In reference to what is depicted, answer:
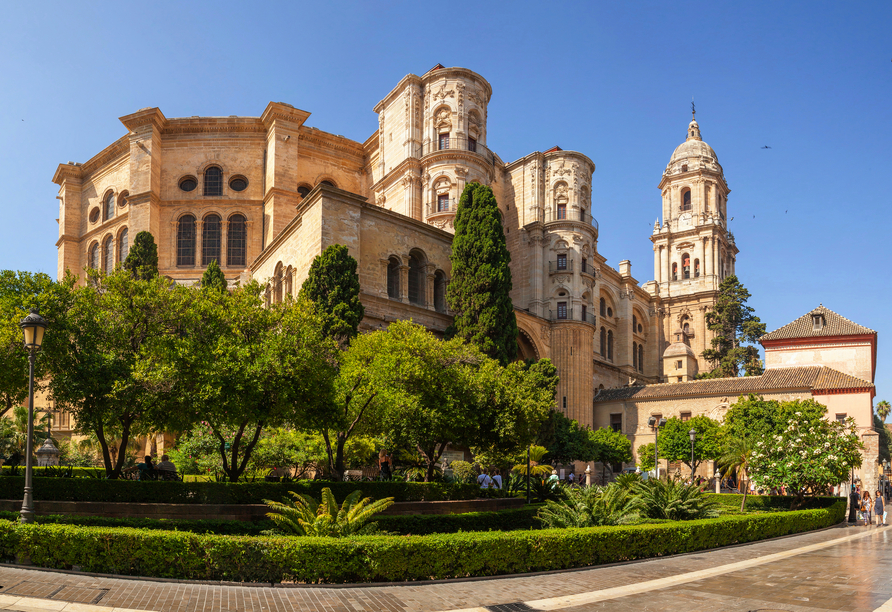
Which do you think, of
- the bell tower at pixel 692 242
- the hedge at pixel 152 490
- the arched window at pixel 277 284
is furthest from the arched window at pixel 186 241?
the bell tower at pixel 692 242

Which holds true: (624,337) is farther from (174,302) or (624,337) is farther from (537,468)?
(174,302)

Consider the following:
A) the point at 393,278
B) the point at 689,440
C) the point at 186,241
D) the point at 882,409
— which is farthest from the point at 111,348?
the point at 882,409

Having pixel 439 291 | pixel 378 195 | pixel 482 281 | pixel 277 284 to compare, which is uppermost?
pixel 378 195

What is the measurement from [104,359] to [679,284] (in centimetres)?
6740

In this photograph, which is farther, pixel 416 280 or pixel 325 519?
pixel 416 280

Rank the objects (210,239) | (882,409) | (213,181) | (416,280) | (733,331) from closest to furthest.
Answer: (416,280)
(210,239)
(213,181)
(733,331)
(882,409)

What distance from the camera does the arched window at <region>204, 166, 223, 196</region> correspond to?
45.3 m

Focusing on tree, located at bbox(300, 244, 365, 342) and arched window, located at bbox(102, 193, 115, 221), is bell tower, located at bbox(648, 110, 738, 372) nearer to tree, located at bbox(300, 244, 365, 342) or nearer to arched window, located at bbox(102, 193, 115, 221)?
tree, located at bbox(300, 244, 365, 342)

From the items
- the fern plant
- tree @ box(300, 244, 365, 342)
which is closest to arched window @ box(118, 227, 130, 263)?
tree @ box(300, 244, 365, 342)

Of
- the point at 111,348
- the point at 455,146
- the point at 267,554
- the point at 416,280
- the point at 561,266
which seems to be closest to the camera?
the point at 267,554

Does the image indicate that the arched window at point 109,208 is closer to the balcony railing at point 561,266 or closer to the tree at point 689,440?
the balcony railing at point 561,266

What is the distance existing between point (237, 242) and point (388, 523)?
3413 cm

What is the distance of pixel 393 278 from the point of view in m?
35.8

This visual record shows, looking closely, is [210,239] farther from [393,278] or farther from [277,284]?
[393,278]
